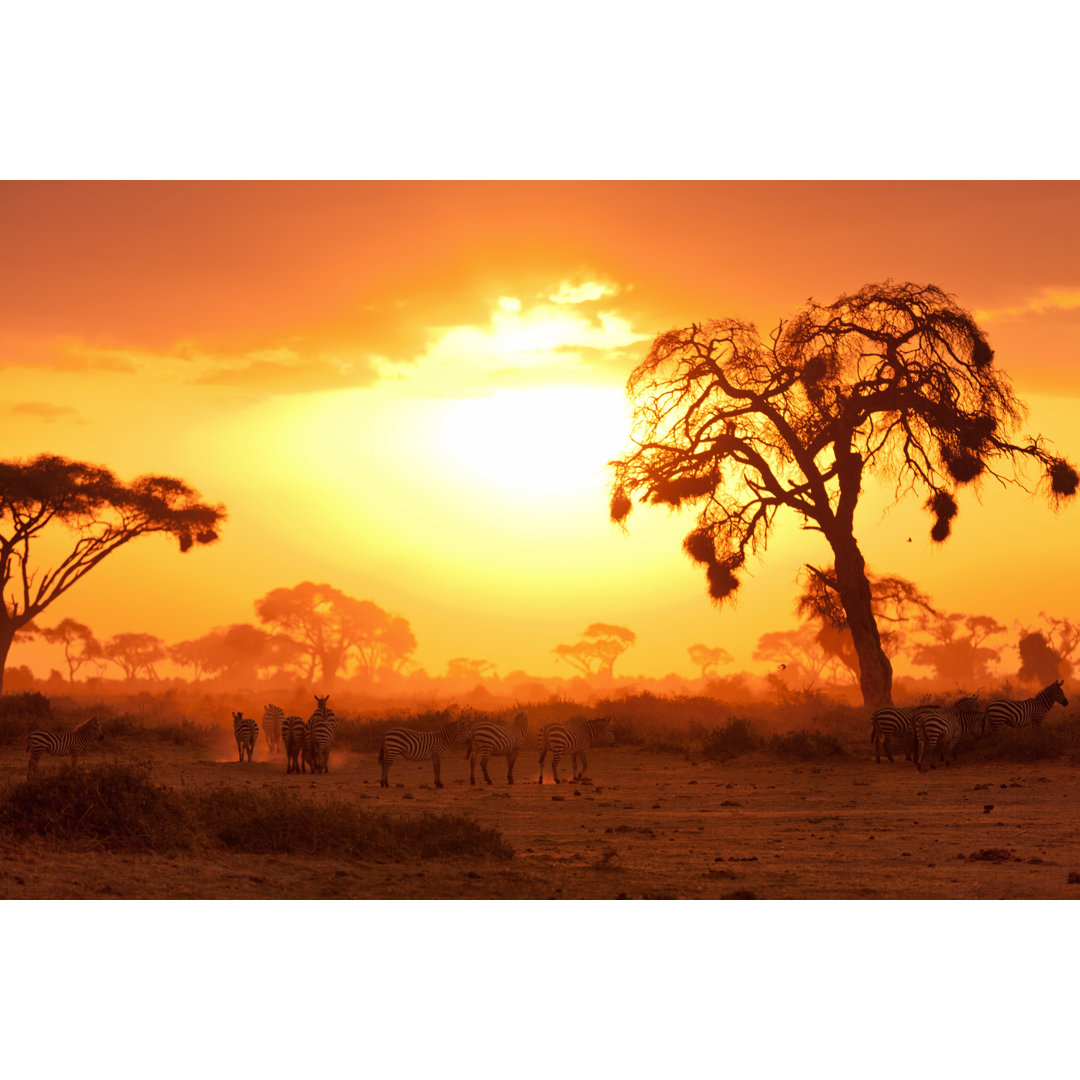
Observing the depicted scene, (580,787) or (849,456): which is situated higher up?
(849,456)

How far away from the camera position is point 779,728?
28.0 meters

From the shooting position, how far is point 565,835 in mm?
14086

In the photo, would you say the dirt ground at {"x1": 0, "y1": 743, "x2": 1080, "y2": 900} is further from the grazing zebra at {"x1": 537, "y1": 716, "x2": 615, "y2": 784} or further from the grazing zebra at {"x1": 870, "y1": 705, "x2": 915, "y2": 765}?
the grazing zebra at {"x1": 537, "y1": 716, "x2": 615, "y2": 784}

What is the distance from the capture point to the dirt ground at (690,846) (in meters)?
10.5

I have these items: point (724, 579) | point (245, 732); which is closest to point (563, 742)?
point (245, 732)

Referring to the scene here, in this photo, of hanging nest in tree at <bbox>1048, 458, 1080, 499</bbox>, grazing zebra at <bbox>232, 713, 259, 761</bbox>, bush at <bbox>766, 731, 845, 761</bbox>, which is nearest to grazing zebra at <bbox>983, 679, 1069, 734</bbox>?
bush at <bbox>766, 731, 845, 761</bbox>

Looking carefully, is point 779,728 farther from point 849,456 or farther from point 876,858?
point 876,858

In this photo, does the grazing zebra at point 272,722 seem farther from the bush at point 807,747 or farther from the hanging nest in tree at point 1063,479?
the hanging nest in tree at point 1063,479

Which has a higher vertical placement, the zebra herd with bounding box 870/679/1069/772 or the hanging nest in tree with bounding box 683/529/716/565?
the hanging nest in tree with bounding box 683/529/716/565

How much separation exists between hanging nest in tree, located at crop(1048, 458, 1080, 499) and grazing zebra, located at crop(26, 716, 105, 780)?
21477mm

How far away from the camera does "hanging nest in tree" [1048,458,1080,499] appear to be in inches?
1051

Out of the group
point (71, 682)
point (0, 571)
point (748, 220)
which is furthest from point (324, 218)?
point (71, 682)

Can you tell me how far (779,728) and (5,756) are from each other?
17229mm

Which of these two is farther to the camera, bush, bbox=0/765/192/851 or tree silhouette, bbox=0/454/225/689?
tree silhouette, bbox=0/454/225/689
